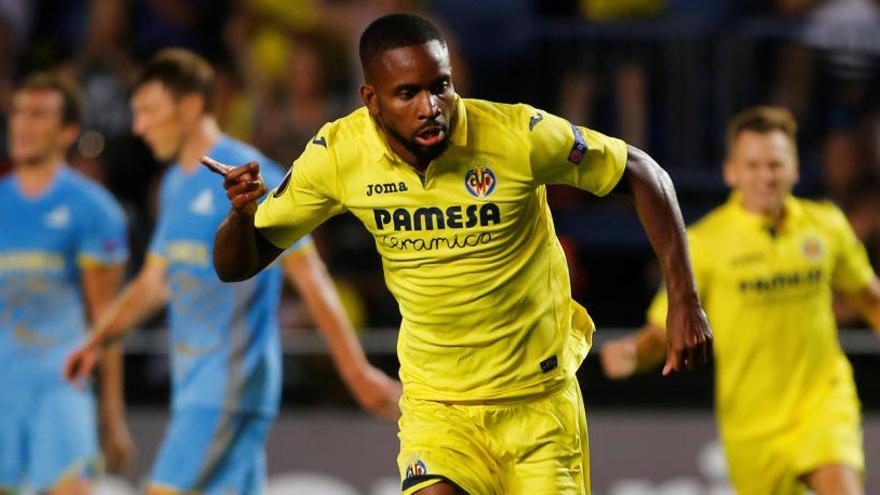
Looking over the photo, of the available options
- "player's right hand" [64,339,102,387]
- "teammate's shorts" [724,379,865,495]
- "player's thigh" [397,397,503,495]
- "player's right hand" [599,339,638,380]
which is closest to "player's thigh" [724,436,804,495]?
"teammate's shorts" [724,379,865,495]

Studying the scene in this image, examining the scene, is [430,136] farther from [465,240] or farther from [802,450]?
[802,450]

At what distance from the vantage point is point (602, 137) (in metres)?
4.73

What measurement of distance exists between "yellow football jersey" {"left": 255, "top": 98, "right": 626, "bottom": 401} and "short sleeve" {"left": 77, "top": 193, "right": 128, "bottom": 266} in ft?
10.3

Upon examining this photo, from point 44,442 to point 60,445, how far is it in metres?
0.08

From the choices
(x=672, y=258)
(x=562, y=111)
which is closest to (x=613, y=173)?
(x=672, y=258)

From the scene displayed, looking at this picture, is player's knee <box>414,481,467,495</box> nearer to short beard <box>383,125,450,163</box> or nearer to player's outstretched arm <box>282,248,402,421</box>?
short beard <box>383,125,450,163</box>

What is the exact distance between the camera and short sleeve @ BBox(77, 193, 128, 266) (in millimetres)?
7930

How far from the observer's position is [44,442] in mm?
7699

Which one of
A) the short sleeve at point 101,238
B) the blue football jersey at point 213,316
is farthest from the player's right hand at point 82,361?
the short sleeve at point 101,238

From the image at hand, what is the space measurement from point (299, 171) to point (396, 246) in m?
0.37

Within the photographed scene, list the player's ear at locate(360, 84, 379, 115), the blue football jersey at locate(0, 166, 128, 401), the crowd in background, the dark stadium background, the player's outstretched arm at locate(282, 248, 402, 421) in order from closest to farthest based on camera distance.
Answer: the player's ear at locate(360, 84, 379, 115)
the player's outstretched arm at locate(282, 248, 402, 421)
the blue football jersey at locate(0, 166, 128, 401)
the dark stadium background
the crowd in background

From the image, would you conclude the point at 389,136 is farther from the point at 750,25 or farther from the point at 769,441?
the point at 750,25

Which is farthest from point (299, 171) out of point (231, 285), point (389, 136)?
point (231, 285)

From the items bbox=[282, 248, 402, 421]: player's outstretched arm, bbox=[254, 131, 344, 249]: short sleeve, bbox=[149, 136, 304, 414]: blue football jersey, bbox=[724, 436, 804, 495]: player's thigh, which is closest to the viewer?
bbox=[254, 131, 344, 249]: short sleeve
